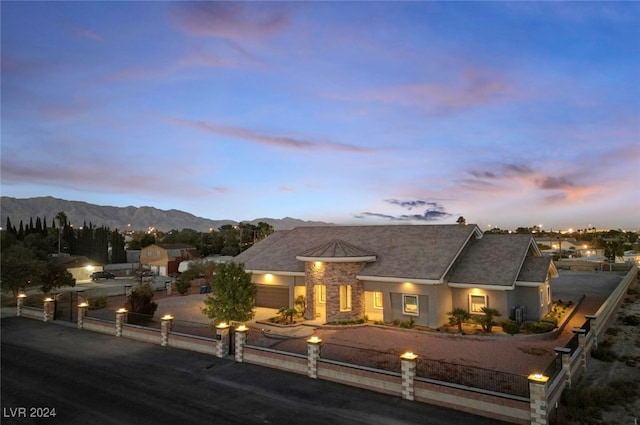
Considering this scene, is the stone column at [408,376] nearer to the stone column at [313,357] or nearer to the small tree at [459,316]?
the stone column at [313,357]

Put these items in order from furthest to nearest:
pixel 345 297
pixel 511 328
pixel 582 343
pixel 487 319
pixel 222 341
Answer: pixel 345 297, pixel 487 319, pixel 511 328, pixel 222 341, pixel 582 343

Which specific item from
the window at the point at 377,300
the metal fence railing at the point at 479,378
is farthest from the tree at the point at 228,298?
the metal fence railing at the point at 479,378

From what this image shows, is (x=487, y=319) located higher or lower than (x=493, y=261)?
lower

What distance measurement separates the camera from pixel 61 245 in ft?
247

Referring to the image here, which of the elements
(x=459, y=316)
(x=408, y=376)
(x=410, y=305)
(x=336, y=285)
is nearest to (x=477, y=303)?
(x=459, y=316)

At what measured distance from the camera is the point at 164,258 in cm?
6281

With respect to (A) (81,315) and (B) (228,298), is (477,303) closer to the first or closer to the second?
(B) (228,298)

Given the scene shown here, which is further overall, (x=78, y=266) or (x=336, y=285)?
(x=78, y=266)

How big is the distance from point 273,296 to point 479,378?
59.5ft

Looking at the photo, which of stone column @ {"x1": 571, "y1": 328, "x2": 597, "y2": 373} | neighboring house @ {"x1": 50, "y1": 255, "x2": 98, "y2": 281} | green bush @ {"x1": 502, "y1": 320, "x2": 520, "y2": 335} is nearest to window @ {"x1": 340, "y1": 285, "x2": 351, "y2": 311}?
green bush @ {"x1": 502, "y1": 320, "x2": 520, "y2": 335}

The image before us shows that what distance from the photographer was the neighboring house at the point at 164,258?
205 feet

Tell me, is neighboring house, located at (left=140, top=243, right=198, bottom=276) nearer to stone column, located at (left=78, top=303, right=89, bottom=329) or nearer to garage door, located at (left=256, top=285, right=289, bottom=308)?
garage door, located at (left=256, top=285, right=289, bottom=308)

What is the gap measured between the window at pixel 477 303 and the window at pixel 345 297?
7.57m

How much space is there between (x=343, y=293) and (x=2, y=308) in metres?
28.6
